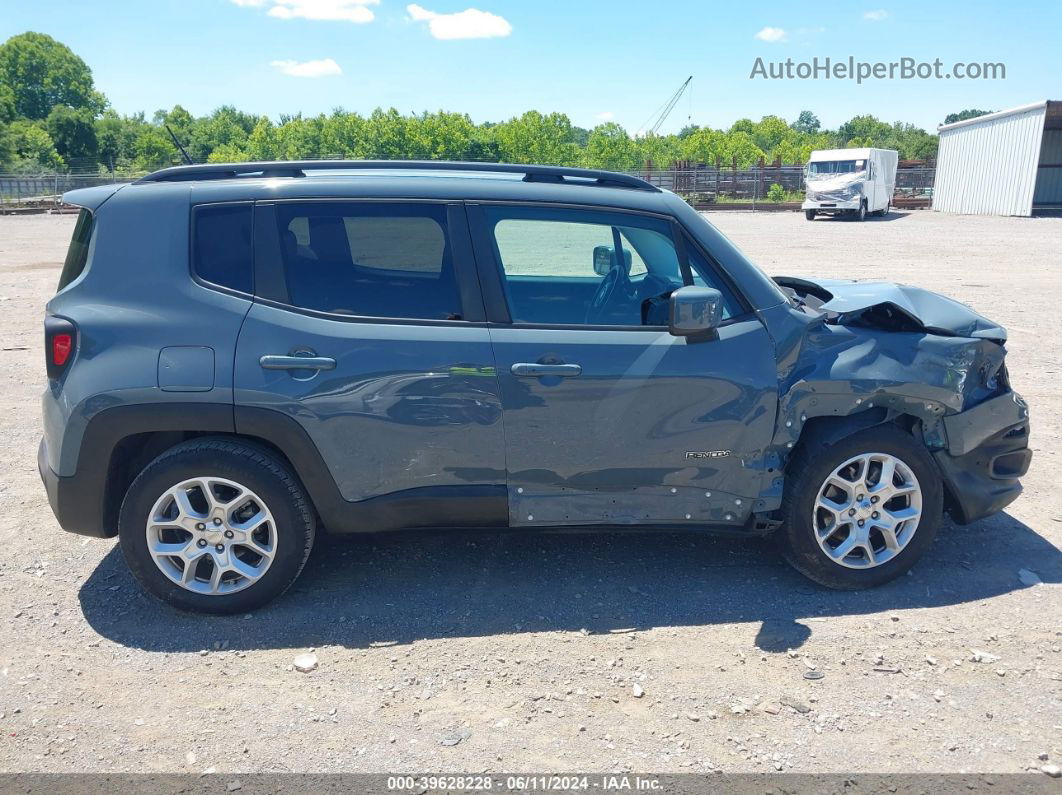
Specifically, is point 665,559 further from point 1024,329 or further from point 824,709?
point 1024,329

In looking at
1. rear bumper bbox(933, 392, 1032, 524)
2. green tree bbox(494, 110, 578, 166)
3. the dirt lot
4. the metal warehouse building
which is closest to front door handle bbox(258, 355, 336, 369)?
the dirt lot

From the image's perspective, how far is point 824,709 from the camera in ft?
10.1

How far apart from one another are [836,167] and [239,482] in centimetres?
3431

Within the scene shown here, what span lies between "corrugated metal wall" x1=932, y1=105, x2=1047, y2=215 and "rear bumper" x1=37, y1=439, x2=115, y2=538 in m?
37.4

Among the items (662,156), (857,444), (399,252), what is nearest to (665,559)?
(857,444)

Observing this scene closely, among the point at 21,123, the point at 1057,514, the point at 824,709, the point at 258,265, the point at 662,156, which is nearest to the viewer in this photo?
the point at 824,709

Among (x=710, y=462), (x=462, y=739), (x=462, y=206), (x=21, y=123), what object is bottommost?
(x=462, y=739)

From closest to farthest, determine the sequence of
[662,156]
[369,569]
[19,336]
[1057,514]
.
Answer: [369,569] → [1057,514] → [19,336] → [662,156]

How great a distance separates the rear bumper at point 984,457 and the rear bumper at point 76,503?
153 inches

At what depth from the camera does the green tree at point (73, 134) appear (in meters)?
83.8

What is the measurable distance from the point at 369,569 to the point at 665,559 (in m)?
1.51

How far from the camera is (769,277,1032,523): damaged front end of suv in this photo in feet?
12.5

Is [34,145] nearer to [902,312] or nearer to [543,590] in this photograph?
[543,590]

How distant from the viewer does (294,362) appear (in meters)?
3.52
